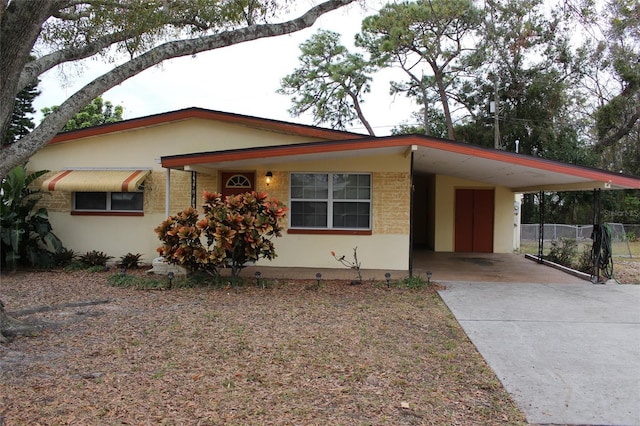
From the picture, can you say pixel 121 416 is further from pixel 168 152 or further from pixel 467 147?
pixel 168 152

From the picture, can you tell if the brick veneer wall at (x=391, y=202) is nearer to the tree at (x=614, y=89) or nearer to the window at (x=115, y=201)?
the window at (x=115, y=201)

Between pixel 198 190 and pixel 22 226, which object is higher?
pixel 198 190

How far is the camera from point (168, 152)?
34.2 ft

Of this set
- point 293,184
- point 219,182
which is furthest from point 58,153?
point 293,184

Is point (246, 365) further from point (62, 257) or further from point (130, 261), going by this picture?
point (62, 257)

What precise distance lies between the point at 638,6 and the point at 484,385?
49.1ft

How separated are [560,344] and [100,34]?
8.99 meters

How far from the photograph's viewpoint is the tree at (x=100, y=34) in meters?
4.82

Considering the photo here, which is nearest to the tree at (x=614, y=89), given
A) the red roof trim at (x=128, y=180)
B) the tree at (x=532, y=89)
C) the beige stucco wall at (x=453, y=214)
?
the tree at (x=532, y=89)

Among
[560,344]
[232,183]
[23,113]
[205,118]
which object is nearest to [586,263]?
[560,344]

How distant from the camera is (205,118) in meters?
10.3

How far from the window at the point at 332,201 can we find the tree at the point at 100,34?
3.67 metres

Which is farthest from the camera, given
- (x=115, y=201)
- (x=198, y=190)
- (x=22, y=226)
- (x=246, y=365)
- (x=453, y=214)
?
(x=453, y=214)

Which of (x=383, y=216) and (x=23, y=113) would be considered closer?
(x=383, y=216)
